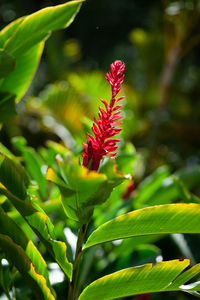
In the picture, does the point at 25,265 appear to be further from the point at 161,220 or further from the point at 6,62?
the point at 6,62

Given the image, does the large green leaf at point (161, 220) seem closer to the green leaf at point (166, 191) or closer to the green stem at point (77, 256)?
the green stem at point (77, 256)

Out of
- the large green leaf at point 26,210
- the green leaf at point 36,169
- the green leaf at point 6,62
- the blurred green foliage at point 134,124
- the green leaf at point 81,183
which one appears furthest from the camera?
the green leaf at point 36,169

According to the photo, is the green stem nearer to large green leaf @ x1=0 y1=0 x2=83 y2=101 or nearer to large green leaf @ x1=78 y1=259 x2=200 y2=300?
large green leaf @ x1=78 y1=259 x2=200 y2=300

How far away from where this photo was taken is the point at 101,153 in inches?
22.9

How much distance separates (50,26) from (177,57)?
2.48 metres

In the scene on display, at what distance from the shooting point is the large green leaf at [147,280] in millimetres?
619

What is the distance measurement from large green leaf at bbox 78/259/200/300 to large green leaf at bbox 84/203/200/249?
59 millimetres

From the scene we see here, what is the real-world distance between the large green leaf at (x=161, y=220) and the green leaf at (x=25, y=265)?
0.14 metres

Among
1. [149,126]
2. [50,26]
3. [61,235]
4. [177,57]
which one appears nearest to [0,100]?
[50,26]

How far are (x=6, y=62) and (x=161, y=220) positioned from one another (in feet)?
1.36

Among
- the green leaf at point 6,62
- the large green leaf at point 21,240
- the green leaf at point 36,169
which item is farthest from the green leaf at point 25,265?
the green leaf at point 36,169

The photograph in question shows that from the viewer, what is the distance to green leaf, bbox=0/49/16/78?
74 cm

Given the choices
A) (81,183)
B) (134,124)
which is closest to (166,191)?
(81,183)

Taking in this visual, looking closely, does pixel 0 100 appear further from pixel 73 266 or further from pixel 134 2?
pixel 134 2
